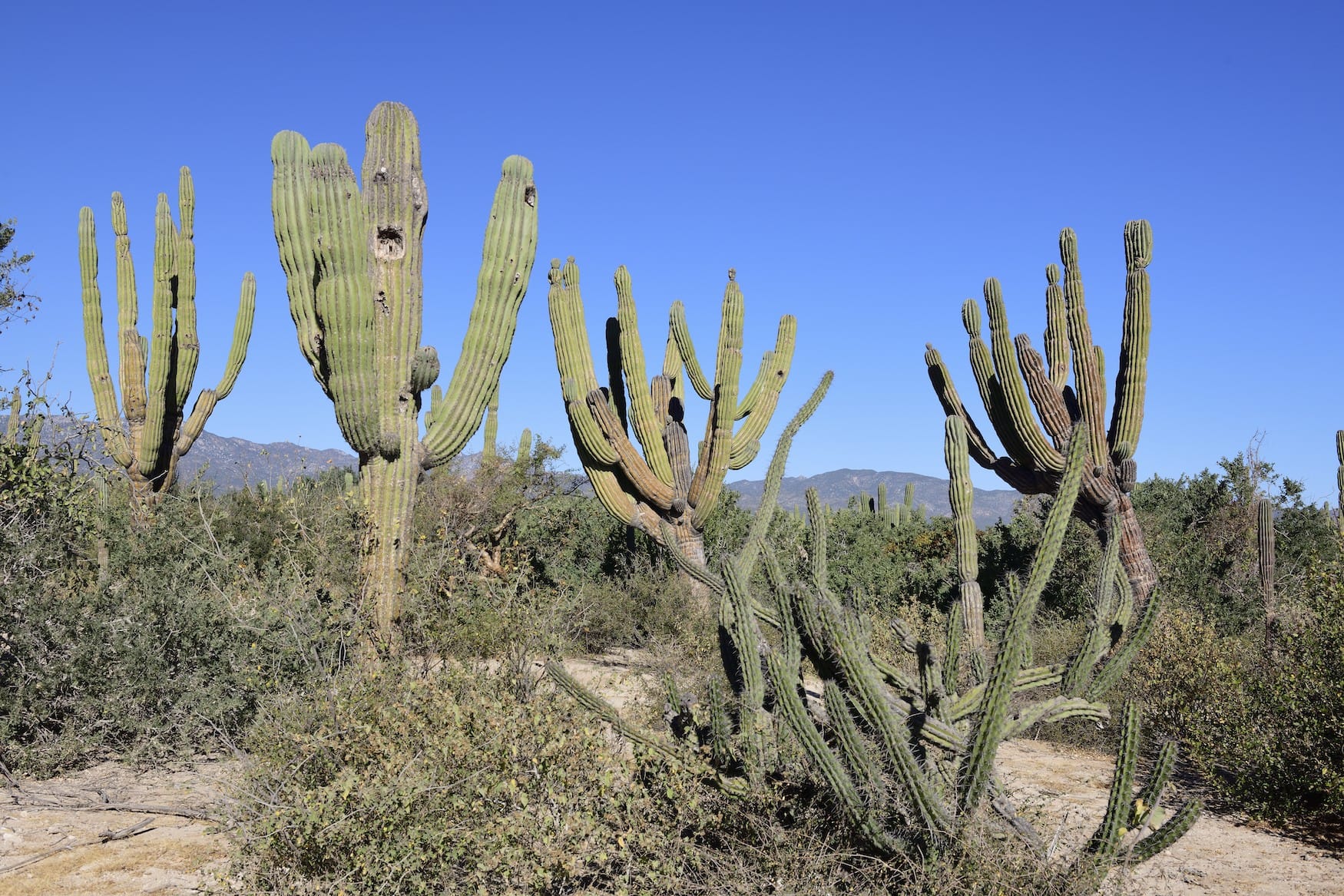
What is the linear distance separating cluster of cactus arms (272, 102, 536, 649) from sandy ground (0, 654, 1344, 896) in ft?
6.07

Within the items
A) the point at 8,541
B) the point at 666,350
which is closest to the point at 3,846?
the point at 8,541

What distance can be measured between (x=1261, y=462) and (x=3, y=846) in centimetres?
1562

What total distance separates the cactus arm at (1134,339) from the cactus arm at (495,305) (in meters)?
6.31

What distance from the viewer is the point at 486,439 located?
15.7m

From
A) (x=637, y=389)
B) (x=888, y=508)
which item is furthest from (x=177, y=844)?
(x=888, y=508)

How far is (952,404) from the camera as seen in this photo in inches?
465

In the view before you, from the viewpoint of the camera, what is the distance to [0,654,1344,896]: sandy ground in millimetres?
4473

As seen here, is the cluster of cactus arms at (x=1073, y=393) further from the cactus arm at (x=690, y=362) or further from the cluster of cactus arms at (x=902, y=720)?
the cluster of cactus arms at (x=902, y=720)

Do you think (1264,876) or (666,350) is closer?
(1264,876)

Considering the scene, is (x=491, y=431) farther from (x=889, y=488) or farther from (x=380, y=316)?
(x=889, y=488)

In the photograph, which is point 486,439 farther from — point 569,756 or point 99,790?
point 569,756

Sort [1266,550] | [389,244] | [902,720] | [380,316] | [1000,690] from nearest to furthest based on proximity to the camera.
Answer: [1000,690] < [902,720] < [380,316] < [389,244] < [1266,550]

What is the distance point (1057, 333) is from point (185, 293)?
10844 mm

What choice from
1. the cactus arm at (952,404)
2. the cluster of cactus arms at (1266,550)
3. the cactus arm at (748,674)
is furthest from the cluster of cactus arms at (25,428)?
the cluster of cactus arms at (1266,550)
